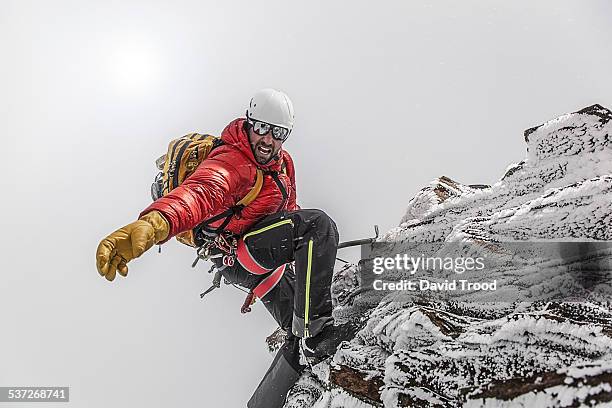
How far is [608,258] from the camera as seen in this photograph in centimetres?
347

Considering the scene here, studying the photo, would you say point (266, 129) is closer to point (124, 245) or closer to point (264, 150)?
point (264, 150)

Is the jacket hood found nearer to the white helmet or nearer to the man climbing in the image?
the man climbing

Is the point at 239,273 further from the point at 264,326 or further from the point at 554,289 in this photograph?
the point at 264,326

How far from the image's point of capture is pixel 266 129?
15.4ft

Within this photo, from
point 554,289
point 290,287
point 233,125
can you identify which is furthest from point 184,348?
point 554,289

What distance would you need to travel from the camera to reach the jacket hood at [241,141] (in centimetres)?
462

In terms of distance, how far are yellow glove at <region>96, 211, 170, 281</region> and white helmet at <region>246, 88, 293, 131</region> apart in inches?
65.5

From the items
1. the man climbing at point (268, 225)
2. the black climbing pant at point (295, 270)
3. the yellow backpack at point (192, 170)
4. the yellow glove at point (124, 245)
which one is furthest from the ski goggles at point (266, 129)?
the yellow glove at point (124, 245)

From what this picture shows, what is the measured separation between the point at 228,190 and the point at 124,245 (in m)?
1.26

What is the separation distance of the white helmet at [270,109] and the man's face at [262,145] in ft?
0.43

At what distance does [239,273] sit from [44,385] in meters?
8.20

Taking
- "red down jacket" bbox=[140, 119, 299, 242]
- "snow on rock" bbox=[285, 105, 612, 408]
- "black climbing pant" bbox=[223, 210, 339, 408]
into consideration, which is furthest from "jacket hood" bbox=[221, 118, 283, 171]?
"snow on rock" bbox=[285, 105, 612, 408]

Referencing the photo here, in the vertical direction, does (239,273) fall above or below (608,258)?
below

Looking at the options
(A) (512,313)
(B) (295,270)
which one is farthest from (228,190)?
(A) (512,313)
